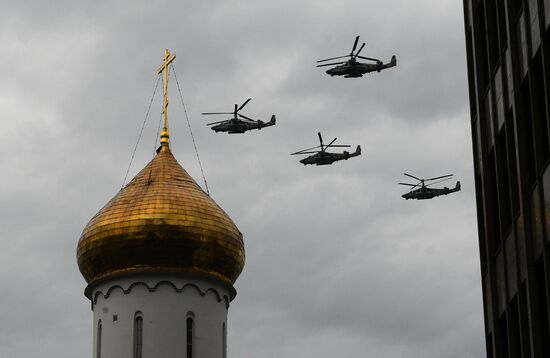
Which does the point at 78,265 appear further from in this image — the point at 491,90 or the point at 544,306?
the point at 544,306

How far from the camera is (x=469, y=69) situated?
3322cm

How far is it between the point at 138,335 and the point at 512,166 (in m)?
22.5

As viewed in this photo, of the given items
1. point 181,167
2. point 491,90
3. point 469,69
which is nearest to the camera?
point 491,90

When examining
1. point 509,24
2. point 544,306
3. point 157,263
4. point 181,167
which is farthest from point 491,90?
point 181,167

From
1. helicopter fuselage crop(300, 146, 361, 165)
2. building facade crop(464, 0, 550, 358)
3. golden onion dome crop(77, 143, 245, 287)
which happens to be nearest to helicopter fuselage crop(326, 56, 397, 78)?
helicopter fuselage crop(300, 146, 361, 165)

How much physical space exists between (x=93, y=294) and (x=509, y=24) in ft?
82.5

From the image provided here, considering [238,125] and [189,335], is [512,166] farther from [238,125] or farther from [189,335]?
[238,125]

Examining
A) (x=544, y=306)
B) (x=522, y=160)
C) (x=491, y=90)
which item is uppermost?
(x=491, y=90)

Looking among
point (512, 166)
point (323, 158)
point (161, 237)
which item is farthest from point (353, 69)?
point (512, 166)

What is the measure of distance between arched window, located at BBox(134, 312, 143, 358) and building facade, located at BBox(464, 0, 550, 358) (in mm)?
18725

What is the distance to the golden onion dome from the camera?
1905 inches

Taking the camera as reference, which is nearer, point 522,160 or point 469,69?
point 522,160

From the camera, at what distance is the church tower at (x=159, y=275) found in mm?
47969

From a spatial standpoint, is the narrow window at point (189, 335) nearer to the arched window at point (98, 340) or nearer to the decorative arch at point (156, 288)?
the decorative arch at point (156, 288)
